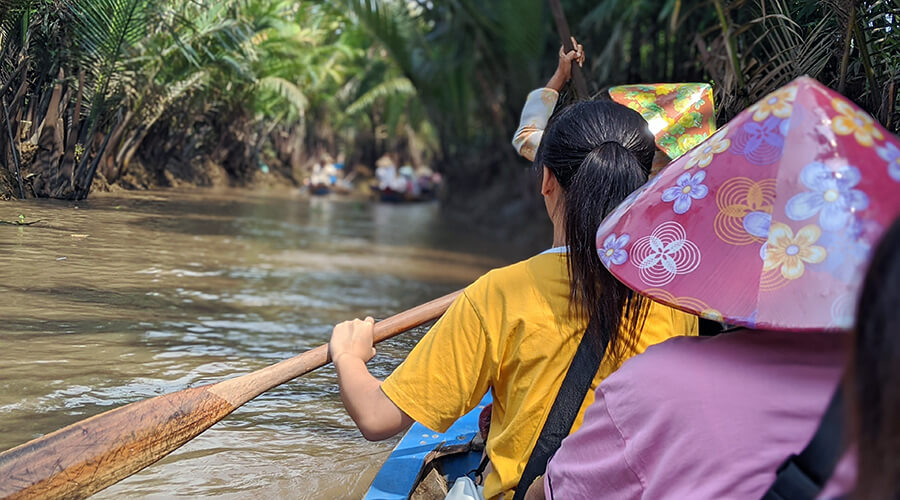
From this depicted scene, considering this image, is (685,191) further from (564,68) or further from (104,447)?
(564,68)

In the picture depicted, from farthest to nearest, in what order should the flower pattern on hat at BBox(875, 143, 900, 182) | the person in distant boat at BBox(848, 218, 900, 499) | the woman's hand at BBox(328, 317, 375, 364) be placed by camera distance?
the woman's hand at BBox(328, 317, 375, 364) < the flower pattern on hat at BBox(875, 143, 900, 182) < the person in distant boat at BBox(848, 218, 900, 499)

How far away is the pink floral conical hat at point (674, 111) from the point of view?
1.97 metres

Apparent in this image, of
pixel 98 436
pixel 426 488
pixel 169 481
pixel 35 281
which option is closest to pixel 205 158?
pixel 35 281

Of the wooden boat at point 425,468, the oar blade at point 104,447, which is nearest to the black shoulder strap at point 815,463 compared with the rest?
the wooden boat at point 425,468

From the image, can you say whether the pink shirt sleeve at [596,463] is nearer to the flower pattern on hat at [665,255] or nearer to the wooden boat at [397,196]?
the flower pattern on hat at [665,255]

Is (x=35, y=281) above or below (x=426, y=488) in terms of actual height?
above

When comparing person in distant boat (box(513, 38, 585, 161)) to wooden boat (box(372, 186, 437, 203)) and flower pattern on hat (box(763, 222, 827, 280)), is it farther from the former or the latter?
wooden boat (box(372, 186, 437, 203))

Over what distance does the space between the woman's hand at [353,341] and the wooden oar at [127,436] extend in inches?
9.1

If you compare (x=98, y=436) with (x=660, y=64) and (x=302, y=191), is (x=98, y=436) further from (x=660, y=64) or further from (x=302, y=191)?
Result: (x=660, y=64)

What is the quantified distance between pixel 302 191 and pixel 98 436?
2.61 m

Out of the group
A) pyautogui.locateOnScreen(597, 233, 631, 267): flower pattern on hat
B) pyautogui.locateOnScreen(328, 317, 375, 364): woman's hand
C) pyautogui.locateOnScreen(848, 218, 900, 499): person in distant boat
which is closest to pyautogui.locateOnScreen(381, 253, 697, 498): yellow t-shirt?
pyautogui.locateOnScreen(328, 317, 375, 364): woman's hand

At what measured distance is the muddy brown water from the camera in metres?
1.90

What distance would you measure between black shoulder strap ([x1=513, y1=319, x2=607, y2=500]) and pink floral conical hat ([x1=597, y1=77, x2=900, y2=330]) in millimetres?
377

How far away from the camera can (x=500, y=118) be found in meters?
10.9
